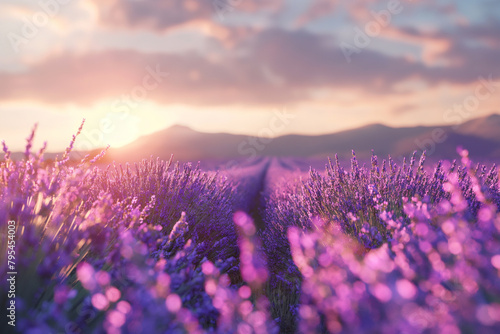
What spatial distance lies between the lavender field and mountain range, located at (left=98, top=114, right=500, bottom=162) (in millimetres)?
76944

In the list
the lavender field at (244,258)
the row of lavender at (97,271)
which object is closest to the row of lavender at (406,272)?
the lavender field at (244,258)

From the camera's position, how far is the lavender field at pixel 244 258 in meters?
1.32

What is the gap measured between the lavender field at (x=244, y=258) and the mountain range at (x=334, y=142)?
7694cm

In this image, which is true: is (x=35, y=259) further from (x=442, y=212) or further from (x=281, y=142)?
(x=281, y=142)

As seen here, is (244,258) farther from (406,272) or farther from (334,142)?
(334,142)

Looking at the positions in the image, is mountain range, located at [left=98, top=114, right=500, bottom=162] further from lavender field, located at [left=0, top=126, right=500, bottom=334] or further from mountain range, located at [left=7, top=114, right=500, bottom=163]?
lavender field, located at [left=0, top=126, right=500, bottom=334]

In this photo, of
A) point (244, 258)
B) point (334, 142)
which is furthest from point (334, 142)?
point (244, 258)

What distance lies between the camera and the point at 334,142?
110m

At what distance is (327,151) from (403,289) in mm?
108021

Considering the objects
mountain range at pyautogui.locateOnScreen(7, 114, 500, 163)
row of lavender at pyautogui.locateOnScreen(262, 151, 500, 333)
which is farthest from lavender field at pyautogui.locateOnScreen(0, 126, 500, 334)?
mountain range at pyautogui.locateOnScreen(7, 114, 500, 163)

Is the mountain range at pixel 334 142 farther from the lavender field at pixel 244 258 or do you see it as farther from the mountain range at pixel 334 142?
the lavender field at pixel 244 258

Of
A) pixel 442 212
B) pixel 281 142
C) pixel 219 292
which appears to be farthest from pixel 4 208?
pixel 281 142

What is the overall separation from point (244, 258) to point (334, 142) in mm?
110855

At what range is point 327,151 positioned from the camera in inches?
4213
